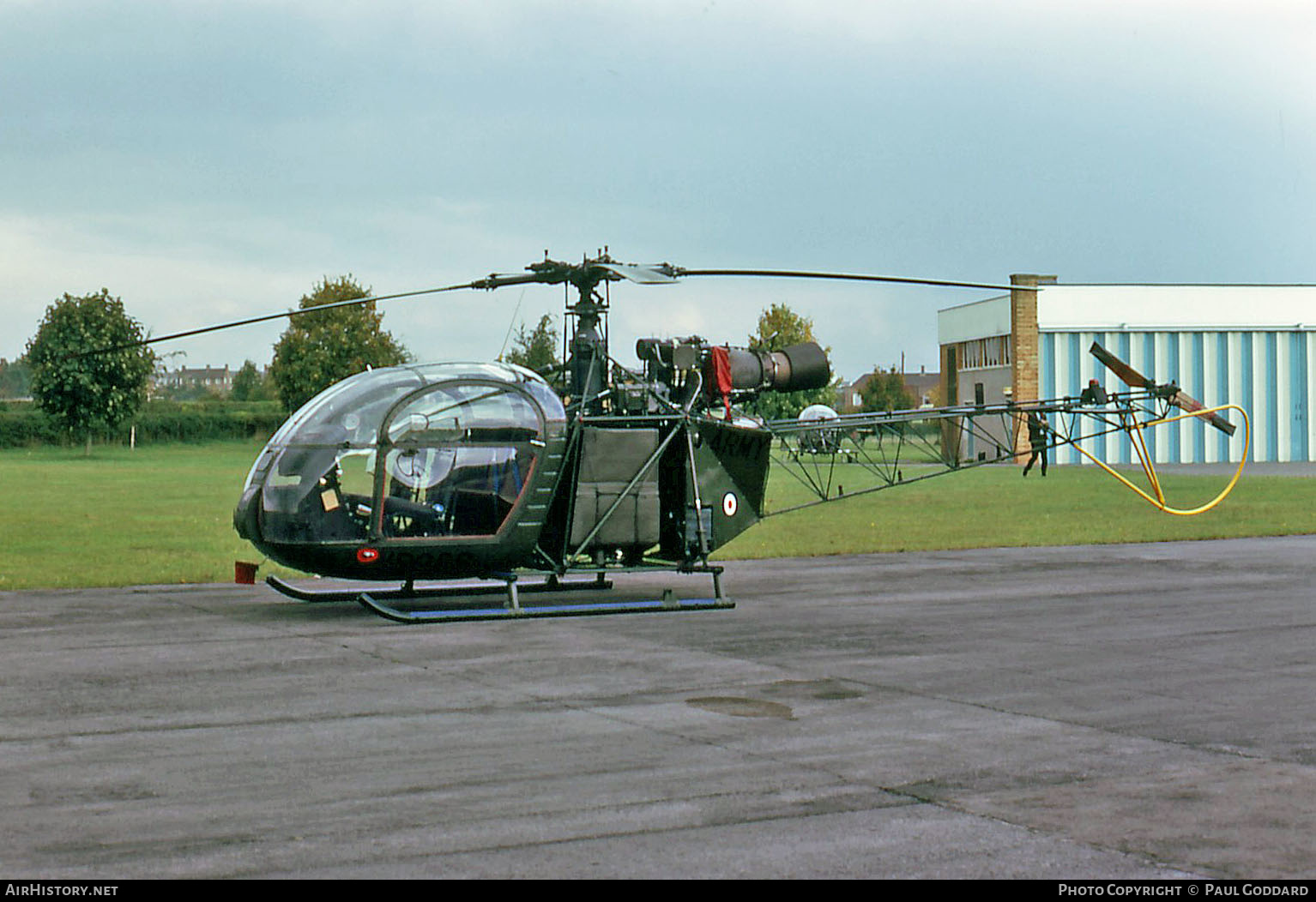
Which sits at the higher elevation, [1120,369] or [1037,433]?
[1120,369]

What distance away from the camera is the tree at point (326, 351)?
84.0 m

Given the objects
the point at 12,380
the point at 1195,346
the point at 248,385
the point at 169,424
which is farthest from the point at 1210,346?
the point at 12,380

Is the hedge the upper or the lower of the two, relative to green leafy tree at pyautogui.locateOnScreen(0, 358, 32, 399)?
lower

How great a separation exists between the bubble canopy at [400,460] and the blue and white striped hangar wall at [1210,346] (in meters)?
50.9

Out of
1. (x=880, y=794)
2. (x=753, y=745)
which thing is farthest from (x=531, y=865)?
(x=753, y=745)

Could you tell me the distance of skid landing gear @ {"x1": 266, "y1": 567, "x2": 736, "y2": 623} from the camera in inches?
520

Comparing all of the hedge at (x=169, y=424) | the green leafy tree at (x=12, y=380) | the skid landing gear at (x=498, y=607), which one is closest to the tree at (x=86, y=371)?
the hedge at (x=169, y=424)

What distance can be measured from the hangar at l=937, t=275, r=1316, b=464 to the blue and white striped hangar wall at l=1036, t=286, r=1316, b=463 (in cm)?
4

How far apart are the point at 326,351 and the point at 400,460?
7375cm

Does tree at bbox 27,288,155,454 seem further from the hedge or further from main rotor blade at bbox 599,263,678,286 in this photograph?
main rotor blade at bbox 599,263,678,286

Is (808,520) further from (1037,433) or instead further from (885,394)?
(885,394)

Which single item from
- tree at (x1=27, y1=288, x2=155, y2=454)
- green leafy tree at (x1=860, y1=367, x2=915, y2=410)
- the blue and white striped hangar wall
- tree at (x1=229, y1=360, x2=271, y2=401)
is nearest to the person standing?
the blue and white striped hangar wall

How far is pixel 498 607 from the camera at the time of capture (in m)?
14.1
